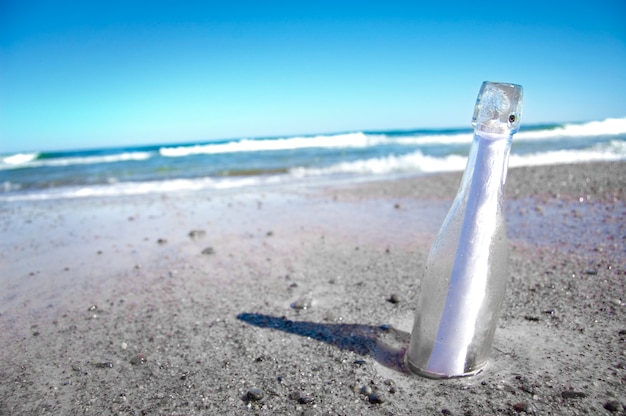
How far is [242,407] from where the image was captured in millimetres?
1644

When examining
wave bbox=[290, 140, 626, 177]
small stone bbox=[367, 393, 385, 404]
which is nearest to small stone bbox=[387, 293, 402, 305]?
small stone bbox=[367, 393, 385, 404]

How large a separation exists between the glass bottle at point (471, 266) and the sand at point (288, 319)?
136mm

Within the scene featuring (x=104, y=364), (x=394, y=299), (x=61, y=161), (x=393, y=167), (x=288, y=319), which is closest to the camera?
(x=104, y=364)

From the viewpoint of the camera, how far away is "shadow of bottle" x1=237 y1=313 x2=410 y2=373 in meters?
1.98

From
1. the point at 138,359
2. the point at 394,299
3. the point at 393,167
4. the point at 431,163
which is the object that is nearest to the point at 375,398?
the point at 394,299

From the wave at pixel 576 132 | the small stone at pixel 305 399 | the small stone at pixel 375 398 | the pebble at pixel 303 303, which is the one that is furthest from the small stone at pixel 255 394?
the wave at pixel 576 132

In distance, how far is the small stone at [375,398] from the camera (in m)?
1.61

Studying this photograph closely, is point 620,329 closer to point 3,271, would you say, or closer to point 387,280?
point 387,280

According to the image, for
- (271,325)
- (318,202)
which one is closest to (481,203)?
(271,325)

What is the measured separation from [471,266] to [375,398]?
671 millimetres

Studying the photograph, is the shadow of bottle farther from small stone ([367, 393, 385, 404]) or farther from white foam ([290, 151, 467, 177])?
white foam ([290, 151, 467, 177])

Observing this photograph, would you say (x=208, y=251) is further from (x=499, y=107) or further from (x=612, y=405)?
(x=612, y=405)

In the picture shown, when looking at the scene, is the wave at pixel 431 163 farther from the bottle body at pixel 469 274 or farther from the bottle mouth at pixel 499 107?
the bottle mouth at pixel 499 107

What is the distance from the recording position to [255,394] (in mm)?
1686
